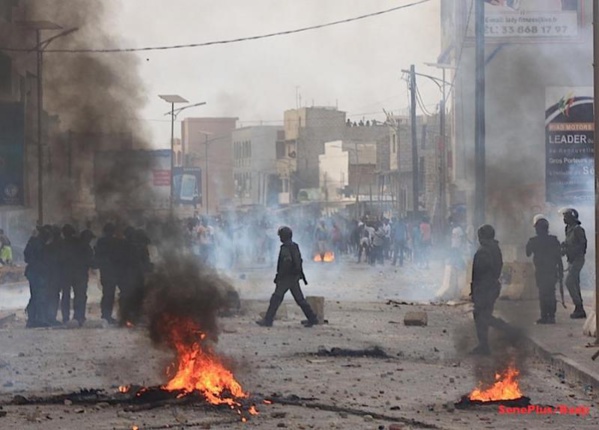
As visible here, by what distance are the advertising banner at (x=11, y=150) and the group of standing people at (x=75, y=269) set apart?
43.1ft

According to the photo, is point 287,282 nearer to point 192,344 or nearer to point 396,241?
point 192,344

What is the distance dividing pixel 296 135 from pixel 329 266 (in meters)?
57.3

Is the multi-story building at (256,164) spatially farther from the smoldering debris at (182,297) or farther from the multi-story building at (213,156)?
the smoldering debris at (182,297)

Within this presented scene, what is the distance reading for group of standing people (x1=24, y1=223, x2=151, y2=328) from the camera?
18.5 metres

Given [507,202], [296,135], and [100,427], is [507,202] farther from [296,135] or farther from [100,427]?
[296,135]

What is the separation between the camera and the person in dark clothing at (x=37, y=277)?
60.7 feet

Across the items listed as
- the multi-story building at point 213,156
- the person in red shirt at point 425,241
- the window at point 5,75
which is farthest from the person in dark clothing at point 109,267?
the multi-story building at point 213,156

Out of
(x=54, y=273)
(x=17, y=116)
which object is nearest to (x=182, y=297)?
(x=54, y=273)

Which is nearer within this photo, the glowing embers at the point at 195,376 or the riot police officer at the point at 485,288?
the glowing embers at the point at 195,376

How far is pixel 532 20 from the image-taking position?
113ft

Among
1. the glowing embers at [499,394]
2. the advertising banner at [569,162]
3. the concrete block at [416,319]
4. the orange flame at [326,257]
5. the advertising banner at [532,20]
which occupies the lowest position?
the glowing embers at [499,394]

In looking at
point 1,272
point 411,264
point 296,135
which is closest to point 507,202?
point 411,264

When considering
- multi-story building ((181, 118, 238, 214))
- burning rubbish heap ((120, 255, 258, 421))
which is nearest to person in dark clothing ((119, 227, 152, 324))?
burning rubbish heap ((120, 255, 258, 421))

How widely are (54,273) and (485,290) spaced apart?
7137 mm
